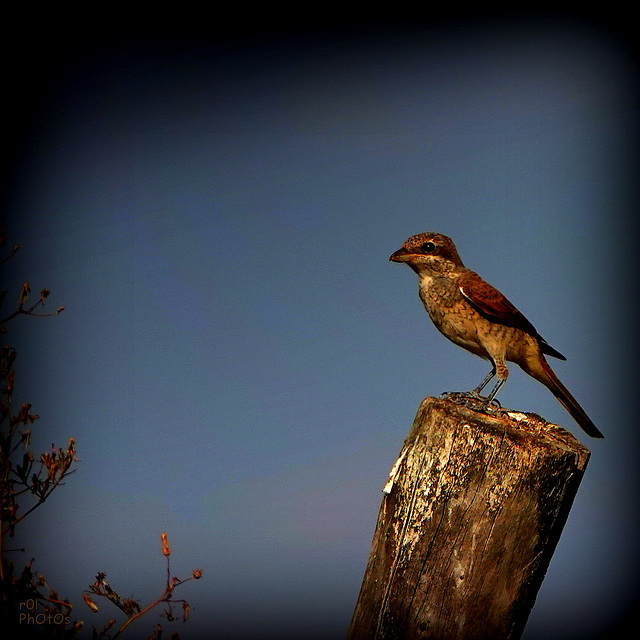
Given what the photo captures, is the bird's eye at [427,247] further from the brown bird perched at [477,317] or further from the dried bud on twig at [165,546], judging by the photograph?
Answer: the dried bud on twig at [165,546]

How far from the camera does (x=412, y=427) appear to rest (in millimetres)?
3654

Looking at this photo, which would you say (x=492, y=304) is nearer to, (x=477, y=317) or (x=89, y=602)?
(x=477, y=317)

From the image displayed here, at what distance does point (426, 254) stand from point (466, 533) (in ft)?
11.6

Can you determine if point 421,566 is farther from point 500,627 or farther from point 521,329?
point 521,329

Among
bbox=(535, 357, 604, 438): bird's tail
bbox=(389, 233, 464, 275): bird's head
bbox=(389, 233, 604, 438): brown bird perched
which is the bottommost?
bbox=(535, 357, 604, 438): bird's tail

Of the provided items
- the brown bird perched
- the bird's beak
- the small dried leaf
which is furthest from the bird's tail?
the small dried leaf

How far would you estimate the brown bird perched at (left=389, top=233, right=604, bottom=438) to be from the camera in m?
6.15

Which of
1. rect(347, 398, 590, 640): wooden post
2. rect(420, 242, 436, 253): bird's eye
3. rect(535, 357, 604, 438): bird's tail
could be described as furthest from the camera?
rect(420, 242, 436, 253): bird's eye

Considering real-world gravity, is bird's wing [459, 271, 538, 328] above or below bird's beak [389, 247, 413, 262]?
below

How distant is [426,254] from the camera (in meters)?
6.41

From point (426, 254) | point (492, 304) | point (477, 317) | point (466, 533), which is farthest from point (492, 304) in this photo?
point (466, 533)

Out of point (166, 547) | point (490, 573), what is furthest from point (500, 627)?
point (166, 547)

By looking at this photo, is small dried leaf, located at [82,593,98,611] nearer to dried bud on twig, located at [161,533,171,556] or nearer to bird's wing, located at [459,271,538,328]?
dried bud on twig, located at [161,533,171,556]

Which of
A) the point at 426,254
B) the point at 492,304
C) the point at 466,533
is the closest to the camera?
the point at 466,533
